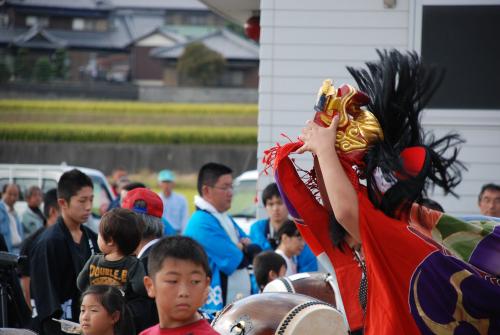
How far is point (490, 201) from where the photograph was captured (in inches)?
309

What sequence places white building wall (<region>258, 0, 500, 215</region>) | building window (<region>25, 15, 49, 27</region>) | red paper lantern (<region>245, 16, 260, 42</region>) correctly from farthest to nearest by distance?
building window (<region>25, 15, 49, 27</region>), red paper lantern (<region>245, 16, 260, 42</region>), white building wall (<region>258, 0, 500, 215</region>)

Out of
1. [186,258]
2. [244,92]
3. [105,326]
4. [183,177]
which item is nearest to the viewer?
[186,258]

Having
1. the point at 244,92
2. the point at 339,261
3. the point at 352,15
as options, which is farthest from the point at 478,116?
the point at 244,92

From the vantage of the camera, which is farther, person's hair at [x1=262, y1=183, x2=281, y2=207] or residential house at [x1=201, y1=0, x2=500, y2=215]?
residential house at [x1=201, y1=0, x2=500, y2=215]

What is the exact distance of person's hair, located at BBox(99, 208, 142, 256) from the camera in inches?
216

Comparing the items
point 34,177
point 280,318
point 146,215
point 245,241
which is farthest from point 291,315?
point 34,177

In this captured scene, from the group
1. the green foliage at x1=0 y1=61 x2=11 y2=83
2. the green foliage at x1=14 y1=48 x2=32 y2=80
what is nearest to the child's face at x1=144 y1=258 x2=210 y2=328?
the green foliage at x1=0 y1=61 x2=11 y2=83

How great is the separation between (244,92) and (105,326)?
40.4 meters

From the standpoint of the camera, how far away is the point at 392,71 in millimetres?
4359

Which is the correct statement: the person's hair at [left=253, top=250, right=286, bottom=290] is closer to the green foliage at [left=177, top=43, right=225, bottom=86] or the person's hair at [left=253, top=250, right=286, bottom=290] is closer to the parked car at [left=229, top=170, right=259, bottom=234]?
the parked car at [left=229, top=170, right=259, bottom=234]

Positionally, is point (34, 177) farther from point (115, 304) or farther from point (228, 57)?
point (228, 57)

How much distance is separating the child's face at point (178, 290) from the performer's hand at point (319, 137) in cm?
79

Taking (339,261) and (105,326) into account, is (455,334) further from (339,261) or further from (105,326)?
(105,326)

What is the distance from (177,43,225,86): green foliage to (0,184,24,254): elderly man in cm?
3376
